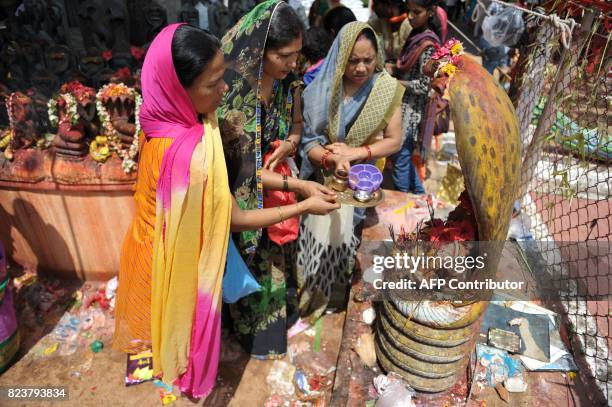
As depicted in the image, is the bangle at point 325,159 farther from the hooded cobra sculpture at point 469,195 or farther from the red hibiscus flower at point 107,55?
the red hibiscus flower at point 107,55

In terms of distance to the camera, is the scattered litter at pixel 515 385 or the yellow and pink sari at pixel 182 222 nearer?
the yellow and pink sari at pixel 182 222

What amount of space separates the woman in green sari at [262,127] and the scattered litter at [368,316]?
60cm

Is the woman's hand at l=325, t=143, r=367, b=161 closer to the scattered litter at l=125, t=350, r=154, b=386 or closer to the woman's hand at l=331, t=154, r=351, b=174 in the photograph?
the woman's hand at l=331, t=154, r=351, b=174

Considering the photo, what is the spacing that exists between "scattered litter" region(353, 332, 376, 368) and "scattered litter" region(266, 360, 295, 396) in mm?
566

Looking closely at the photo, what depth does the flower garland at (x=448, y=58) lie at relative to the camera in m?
1.64

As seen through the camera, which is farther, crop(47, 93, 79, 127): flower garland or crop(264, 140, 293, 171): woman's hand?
crop(47, 93, 79, 127): flower garland

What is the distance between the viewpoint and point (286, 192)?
2467 mm

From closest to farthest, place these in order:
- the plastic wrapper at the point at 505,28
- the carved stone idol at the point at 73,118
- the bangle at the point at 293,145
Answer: the bangle at the point at 293,145 → the carved stone idol at the point at 73,118 → the plastic wrapper at the point at 505,28

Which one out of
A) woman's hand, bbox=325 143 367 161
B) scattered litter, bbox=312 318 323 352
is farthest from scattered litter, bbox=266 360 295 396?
woman's hand, bbox=325 143 367 161

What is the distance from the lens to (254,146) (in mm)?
2113

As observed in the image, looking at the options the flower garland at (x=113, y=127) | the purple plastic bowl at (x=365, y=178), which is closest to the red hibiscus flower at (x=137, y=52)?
the flower garland at (x=113, y=127)

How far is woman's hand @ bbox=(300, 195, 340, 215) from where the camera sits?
209 centimetres

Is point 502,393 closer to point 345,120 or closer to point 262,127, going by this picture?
point 345,120

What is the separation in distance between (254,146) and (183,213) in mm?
577
